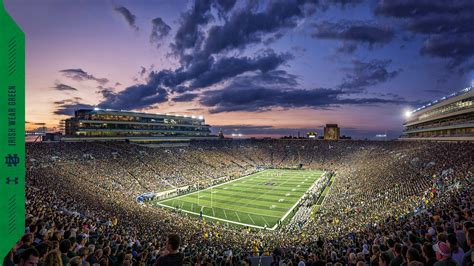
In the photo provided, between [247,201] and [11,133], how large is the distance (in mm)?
38490

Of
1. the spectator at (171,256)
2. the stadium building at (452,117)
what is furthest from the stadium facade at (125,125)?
the stadium building at (452,117)

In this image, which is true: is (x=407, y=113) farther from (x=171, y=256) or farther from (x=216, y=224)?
(x=171, y=256)

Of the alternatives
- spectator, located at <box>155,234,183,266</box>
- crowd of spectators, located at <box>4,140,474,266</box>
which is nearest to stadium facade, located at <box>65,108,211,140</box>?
crowd of spectators, located at <box>4,140,474,266</box>

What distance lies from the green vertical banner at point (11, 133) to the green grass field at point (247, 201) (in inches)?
1093

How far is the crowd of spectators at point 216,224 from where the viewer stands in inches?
239

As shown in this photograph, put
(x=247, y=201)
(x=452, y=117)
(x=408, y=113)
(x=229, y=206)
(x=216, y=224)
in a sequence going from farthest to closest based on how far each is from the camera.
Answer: (x=408, y=113) < (x=452, y=117) < (x=247, y=201) < (x=229, y=206) < (x=216, y=224)

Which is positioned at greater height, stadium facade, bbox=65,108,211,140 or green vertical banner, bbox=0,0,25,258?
stadium facade, bbox=65,108,211,140

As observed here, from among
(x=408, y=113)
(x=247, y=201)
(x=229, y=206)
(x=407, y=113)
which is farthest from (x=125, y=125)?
(x=407, y=113)

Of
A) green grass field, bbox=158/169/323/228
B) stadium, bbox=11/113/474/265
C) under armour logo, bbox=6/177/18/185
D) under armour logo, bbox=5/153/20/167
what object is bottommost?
green grass field, bbox=158/169/323/228

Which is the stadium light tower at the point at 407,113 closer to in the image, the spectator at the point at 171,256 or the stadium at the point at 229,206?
the stadium at the point at 229,206

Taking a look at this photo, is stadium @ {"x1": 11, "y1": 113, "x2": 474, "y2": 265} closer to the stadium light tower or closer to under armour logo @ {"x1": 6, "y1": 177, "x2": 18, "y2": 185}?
under armour logo @ {"x1": 6, "y1": 177, "x2": 18, "y2": 185}

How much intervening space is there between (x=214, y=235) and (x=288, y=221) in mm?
12996

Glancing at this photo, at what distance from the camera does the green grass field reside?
109 feet

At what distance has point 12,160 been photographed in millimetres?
4324
